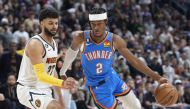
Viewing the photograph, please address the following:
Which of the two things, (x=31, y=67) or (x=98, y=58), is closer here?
(x=31, y=67)

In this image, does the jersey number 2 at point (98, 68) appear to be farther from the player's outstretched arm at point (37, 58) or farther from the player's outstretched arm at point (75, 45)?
the player's outstretched arm at point (37, 58)

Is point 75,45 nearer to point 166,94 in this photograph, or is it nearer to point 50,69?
point 50,69

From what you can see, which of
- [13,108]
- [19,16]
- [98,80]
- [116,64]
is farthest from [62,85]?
[19,16]

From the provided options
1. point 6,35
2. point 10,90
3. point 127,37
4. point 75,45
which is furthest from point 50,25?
point 127,37

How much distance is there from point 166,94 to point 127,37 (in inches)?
399

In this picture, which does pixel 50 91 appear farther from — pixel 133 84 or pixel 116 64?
pixel 116 64

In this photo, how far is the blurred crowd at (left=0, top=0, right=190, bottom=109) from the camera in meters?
11.4

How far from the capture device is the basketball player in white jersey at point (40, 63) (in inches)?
257

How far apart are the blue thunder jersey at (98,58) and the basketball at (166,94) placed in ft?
2.56

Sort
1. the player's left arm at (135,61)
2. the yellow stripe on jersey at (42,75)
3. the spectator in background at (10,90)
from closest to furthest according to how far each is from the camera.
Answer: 1. the yellow stripe on jersey at (42,75)
2. the player's left arm at (135,61)
3. the spectator in background at (10,90)

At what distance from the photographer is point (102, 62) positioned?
750 centimetres

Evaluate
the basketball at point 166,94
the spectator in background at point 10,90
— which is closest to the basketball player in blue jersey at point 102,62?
the basketball at point 166,94

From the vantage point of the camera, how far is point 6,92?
1020 cm

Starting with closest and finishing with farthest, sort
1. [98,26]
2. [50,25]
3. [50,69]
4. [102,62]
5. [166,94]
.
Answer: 1. [50,25]
2. [50,69]
3. [98,26]
4. [166,94]
5. [102,62]
